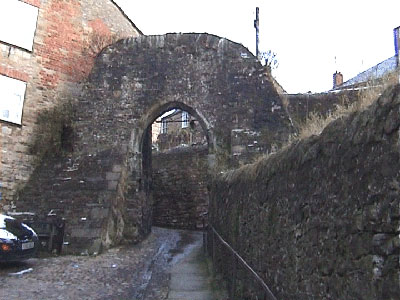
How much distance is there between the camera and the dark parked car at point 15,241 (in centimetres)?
911

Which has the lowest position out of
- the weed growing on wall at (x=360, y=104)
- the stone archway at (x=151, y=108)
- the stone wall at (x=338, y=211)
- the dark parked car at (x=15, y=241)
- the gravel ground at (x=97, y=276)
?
the gravel ground at (x=97, y=276)

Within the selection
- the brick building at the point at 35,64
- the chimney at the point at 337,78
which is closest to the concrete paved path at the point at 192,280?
the brick building at the point at 35,64

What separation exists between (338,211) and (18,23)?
14.3 m

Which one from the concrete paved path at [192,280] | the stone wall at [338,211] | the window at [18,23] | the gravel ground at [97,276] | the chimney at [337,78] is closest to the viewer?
the stone wall at [338,211]

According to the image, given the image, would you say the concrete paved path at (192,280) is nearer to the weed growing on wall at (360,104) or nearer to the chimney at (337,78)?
the weed growing on wall at (360,104)

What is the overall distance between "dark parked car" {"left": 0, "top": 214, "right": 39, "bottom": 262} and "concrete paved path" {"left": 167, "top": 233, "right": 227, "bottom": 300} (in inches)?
127

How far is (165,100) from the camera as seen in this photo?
576 inches

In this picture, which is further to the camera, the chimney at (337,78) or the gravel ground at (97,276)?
the chimney at (337,78)

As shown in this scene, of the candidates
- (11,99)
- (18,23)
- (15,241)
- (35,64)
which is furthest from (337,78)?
(15,241)

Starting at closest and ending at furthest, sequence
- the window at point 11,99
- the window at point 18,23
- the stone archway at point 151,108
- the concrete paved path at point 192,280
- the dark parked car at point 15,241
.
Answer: the concrete paved path at point 192,280, the dark parked car at point 15,241, the stone archway at point 151,108, the window at point 11,99, the window at point 18,23

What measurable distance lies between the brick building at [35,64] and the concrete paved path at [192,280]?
6.28 metres

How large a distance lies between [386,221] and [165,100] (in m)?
12.9

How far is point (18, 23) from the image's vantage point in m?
14.5

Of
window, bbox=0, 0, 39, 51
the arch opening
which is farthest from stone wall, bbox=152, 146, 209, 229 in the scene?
window, bbox=0, 0, 39, 51
